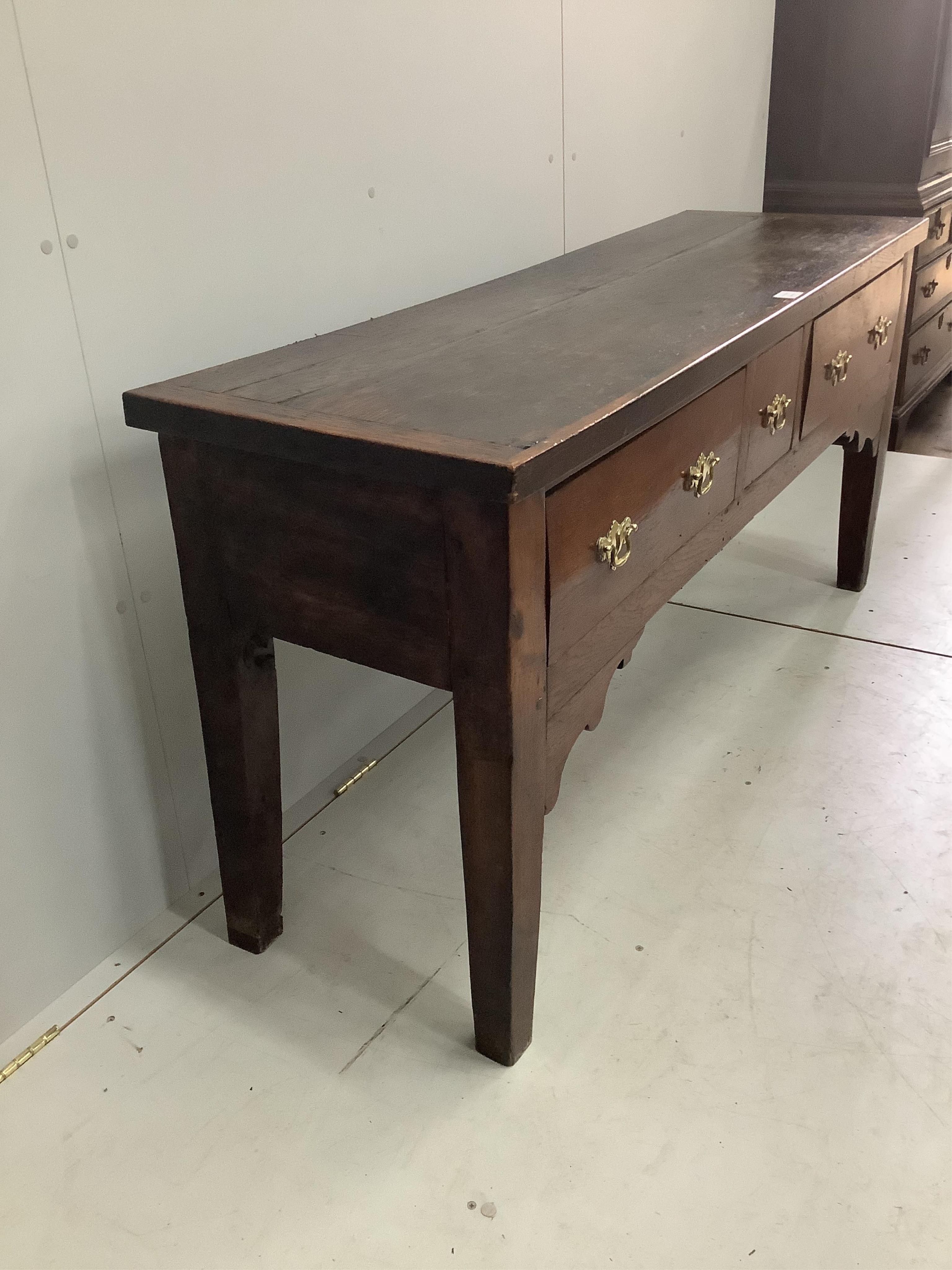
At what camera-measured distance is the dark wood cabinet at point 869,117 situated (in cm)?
283

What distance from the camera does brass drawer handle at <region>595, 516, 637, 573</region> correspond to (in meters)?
1.15

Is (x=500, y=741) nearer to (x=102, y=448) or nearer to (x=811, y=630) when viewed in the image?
(x=102, y=448)

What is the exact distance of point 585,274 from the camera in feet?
5.77

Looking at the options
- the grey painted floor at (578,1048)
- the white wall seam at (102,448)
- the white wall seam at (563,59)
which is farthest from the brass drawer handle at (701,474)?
the white wall seam at (563,59)

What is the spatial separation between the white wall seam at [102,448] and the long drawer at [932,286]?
98.8 inches

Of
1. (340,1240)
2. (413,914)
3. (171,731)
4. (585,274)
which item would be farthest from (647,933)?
(585,274)

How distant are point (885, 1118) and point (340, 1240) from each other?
2.06ft

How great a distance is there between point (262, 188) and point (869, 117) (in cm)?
219

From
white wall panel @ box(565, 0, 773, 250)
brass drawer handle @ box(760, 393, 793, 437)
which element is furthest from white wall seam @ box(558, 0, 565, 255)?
brass drawer handle @ box(760, 393, 793, 437)

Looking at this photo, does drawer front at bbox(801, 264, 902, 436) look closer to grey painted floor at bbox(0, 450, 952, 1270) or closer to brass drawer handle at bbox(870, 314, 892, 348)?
brass drawer handle at bbox(870, 314, 892, 348)

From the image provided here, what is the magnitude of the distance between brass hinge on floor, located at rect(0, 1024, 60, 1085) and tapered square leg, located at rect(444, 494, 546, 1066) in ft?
1.79

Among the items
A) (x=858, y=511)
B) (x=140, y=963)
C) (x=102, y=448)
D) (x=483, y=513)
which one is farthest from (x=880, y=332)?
(x=140, y=963)

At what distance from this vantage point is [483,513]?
3.21 ft

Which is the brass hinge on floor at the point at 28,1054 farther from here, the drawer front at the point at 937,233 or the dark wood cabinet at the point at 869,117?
the drawer front at the point at 937,233
